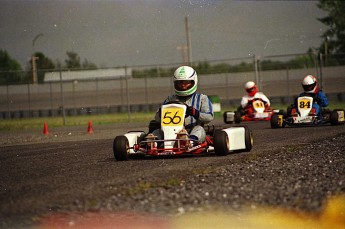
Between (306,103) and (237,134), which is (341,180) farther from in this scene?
(306,103)

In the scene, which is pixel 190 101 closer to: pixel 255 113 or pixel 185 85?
pixel 185 85

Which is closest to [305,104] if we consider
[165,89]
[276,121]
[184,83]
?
[276,121]

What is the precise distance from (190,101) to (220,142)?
3.93ft

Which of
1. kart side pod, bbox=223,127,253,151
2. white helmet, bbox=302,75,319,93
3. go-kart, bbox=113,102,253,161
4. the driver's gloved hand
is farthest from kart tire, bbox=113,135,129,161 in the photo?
white helmet, bbox=302,75,319,93

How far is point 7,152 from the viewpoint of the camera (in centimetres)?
1462

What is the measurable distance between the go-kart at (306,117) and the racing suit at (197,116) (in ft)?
22.5

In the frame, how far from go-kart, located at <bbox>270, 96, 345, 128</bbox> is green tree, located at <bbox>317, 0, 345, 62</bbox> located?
2522 centimetres

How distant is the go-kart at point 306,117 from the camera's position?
18812 millimetres

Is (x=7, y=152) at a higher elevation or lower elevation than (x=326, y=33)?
lower

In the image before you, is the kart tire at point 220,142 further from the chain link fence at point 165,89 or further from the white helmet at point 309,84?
the chain link fence at point 165,89

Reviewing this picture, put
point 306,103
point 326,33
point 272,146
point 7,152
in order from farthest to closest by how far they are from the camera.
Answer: point 326,33, point 306,103, point 7,152, point 272,146

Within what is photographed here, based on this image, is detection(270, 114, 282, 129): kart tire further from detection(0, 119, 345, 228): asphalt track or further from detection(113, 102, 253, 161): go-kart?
→ detection(113, 102, 253, 161): go-kart

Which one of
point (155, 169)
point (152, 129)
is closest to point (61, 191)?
point (155, 169)

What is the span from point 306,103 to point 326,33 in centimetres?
2659
